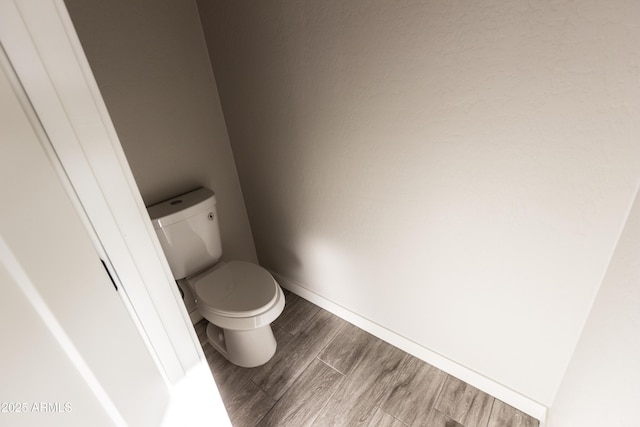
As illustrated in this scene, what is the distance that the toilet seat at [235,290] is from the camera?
1.41 meters

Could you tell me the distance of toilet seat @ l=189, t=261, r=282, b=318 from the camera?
1405 mm

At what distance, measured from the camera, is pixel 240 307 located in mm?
1415

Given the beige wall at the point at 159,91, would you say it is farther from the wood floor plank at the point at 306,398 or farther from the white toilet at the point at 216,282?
the wood floor plank at the point at 306,398

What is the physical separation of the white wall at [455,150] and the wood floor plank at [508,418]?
100mm

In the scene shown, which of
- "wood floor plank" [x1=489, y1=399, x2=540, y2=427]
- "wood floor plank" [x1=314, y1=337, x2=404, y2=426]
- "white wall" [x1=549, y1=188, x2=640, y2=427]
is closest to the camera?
"white wall" [x1=549, y1=188, x2=640, y2=427]

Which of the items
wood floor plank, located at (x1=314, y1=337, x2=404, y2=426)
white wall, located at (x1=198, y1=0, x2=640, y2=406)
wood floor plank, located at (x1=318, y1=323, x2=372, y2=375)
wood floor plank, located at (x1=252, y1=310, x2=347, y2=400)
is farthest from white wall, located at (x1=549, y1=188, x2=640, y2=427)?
wood floor plank, located at (x1=252, y1=310, x2=347, y2=400)

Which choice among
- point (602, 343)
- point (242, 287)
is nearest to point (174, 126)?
point (242, 287)

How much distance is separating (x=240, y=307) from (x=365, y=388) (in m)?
0.70

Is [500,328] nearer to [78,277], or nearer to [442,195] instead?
[442,195]

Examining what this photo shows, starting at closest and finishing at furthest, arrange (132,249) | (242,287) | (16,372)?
(16,372), (132,249), (242,287)

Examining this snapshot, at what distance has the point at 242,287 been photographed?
1.55 metres

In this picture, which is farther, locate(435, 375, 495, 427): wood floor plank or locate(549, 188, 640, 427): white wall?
locate(435, 375, 495, 427): wood floor plank

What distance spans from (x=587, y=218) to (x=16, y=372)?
124 cm

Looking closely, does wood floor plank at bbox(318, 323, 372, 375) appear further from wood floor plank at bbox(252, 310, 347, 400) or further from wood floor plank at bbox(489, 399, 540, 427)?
wood floor plank at bbox(489, 399, 540, 427)
